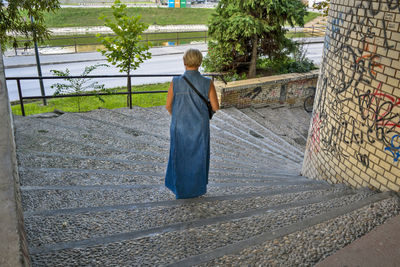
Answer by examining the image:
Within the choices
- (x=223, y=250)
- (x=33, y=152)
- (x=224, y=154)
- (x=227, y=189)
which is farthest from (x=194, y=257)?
(x=224, y=154)

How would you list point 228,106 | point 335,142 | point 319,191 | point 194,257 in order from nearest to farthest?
point 194,257 → point 319,191 → point 335,142 → point 228,106

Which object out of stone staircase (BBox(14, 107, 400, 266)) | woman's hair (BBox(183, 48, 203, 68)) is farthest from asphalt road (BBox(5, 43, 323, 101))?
woman's hair (BBox(183, 48, 203, 68))

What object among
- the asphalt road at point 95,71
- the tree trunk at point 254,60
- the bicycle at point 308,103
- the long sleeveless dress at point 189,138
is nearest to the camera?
the long sleeveless dress at point 189,138

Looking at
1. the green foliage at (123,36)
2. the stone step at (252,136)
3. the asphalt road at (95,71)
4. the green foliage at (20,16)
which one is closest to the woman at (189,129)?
the stone step at (252,136)

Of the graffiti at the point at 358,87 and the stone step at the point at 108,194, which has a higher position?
the graffiti at the point at 358,87

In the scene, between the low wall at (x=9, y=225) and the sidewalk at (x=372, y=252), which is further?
the sidewalk at (x=372, y=252)

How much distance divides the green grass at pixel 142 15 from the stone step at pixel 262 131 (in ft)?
86.9

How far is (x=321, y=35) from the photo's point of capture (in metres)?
32.4

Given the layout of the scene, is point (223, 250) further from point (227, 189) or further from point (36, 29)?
point (36, 29)

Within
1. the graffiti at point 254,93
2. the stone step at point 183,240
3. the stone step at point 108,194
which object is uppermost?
the stone step at point 183,240

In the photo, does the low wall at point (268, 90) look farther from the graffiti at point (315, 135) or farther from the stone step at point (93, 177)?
the stone step at point (93, 177)

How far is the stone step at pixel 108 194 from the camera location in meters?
3.70

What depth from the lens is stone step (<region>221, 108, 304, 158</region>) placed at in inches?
333

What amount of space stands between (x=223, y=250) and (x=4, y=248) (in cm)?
152
